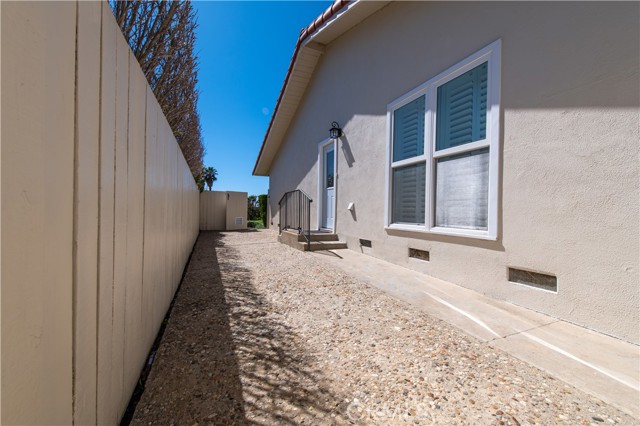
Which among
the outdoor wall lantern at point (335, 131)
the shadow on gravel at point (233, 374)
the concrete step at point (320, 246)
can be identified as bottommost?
the shadow on gravel at point (233, 374)

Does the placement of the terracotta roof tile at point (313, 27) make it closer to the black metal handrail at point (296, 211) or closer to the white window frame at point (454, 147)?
the white window frame at point (454, 147)

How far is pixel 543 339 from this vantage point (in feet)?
6.87

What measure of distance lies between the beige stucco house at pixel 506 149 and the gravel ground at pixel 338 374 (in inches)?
A: 44.9

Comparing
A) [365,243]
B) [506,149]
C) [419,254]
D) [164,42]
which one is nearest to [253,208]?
[365,243]

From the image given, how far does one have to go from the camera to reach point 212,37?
17.1 feet

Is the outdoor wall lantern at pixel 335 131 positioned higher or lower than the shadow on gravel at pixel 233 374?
higher

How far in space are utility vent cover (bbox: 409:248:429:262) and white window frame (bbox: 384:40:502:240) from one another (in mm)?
318

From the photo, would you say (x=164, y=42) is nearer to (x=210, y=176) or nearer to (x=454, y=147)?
(x=454, y=147)

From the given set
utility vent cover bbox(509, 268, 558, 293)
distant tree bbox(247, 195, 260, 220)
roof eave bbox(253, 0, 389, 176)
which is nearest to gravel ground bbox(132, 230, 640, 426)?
utility vent cover bbox(509, 268, 558, 293)

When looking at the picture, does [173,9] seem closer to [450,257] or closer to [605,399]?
[450,257]

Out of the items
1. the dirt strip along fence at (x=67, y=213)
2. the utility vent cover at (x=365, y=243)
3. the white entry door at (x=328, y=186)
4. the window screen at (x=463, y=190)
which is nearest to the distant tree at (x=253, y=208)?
the white entry door at (x=328, y=186)

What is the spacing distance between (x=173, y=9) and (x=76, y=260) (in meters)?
3.88

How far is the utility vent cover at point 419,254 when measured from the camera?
3.93 m

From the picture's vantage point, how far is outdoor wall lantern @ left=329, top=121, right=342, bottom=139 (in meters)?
6.20
